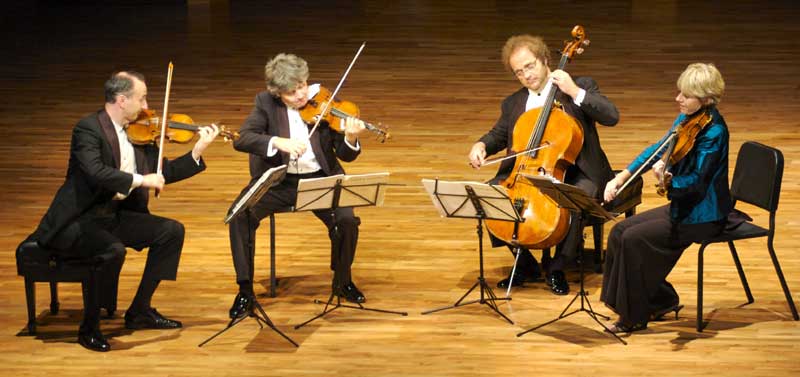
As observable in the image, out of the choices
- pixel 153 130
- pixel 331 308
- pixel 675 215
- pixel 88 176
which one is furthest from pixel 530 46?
pixel 88 176

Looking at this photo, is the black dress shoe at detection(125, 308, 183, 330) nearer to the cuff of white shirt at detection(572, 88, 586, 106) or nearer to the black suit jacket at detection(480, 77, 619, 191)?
the black suit jacket at detection(480, 77, 619, 191)

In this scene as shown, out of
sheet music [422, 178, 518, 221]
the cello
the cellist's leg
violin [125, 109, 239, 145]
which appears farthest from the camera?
the cellist's leg

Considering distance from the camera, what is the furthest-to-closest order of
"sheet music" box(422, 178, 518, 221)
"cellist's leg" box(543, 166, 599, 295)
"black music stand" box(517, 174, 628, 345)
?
"cellist's leg" box(543, 166, 599, 295) → "sheet music" box(422, 178, 518, 221) → "black music stand" box(517, 174, 628, 345)

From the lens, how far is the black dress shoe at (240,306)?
5031 mm

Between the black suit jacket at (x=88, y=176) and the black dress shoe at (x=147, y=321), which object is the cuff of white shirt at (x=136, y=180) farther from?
the black dress shoe at (x=147, y=321)

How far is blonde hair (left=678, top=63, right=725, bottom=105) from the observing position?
4.52 meters

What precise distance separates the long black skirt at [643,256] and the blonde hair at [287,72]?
1434 mm

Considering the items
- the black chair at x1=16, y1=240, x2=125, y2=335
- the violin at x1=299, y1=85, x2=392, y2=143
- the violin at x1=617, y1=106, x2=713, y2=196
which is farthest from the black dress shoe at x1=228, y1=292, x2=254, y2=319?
the violin at x1=617, y1=106, x2=713, y2=196

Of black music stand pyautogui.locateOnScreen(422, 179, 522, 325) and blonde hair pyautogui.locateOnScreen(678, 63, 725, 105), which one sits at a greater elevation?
blonde hair pyautogui.locateOnScreen(678, 63, 725, 105)

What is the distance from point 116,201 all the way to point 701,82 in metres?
2.35

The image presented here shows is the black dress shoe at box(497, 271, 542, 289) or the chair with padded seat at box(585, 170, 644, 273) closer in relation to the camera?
the chair with padded seat at box(585, 170, 644, 273)

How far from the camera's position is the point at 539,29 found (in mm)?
10609

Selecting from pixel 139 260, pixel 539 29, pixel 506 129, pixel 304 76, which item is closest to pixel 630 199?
pixel 506 129

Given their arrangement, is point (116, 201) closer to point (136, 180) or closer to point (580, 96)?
point (136, 180)
